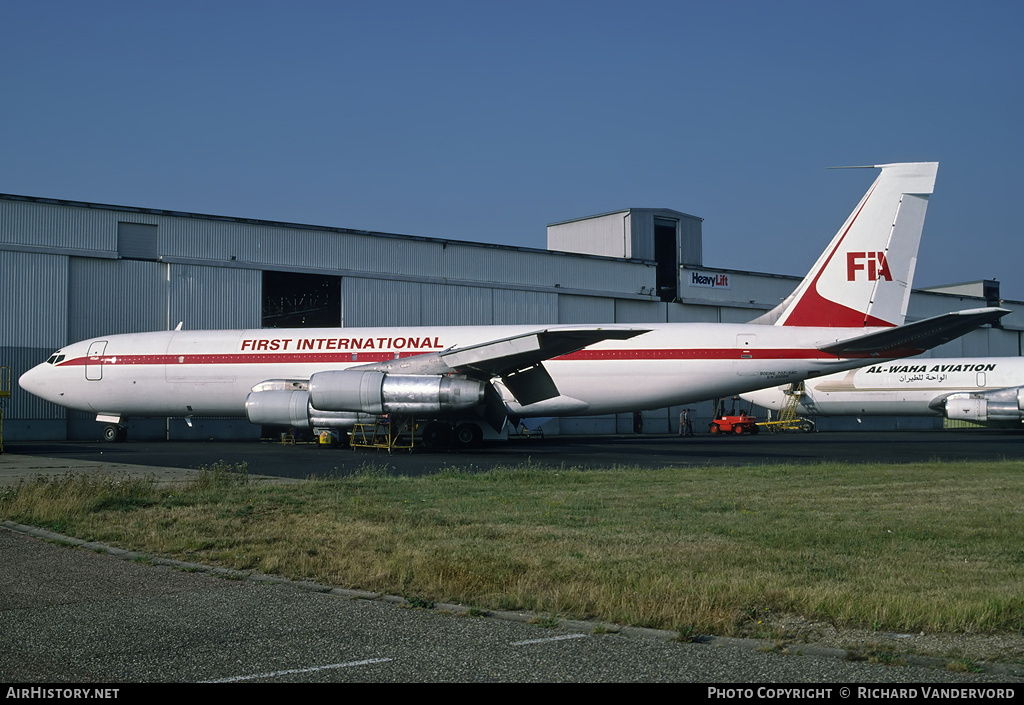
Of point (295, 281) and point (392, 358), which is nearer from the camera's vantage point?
point (392, 358)

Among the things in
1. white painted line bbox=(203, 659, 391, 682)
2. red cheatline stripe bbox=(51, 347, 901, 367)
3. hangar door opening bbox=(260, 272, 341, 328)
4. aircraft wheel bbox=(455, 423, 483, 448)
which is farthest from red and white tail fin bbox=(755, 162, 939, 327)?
white painted line bbox=(203, 659, 391, 682)

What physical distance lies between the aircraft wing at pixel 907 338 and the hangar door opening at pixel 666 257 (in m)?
24.6

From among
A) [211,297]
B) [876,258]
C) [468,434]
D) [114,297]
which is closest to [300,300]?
[211,297]

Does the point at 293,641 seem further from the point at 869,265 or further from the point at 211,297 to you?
the point at 211,297

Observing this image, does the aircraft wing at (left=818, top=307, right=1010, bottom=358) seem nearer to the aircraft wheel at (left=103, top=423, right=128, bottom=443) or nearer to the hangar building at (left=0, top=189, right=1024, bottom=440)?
the hangar building at (left=0, top=189, right=1024, bottom=440)

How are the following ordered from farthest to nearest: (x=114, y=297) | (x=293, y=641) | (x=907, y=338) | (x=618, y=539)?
1. (x=114, y=297)
2. (x=907, y=338)
3. (x=618, y=539)
4. (x=293, y=641)

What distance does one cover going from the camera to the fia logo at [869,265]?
24.0 m

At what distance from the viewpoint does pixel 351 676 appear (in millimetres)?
4199

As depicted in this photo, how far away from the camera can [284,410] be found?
897 inches

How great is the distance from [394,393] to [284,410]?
10.9ft

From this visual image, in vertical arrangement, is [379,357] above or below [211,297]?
below

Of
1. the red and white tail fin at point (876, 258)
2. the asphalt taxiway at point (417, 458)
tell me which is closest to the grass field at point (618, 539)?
the asphalt taxiway at point (417, 458)

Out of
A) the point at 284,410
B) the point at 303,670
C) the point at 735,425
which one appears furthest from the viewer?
the point at 735,425
